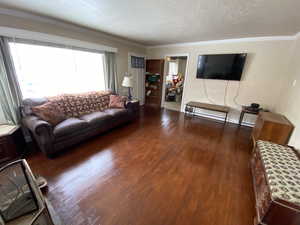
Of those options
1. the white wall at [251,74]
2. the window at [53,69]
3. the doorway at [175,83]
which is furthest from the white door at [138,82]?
the white wall at [251,74]

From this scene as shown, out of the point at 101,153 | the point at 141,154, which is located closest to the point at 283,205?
the point at 141,154

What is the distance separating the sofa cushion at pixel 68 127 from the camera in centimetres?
218

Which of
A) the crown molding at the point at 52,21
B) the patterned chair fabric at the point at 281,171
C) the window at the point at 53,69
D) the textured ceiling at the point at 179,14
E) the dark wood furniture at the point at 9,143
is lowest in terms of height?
the dark wood furniture at the point at 9,143

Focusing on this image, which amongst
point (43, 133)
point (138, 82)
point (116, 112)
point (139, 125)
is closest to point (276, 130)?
point (139, 125)

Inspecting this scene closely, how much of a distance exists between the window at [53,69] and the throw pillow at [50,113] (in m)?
0.60

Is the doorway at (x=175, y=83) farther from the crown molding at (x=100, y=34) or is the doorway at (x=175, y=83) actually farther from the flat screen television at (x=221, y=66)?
the crown molding at (x=100, y=34)

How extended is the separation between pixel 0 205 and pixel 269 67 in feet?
17.5

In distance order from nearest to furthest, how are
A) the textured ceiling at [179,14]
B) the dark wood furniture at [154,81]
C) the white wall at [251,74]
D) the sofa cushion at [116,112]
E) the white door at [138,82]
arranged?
1. the textured ceiling at [179,14]
2. the sofa cushion at [116,112]
3. the white wall at [251,74]
4. the white door at [138,82]
5. the dark wood furniture at [154,81]

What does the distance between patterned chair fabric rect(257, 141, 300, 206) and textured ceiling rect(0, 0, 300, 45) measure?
77.8 inches

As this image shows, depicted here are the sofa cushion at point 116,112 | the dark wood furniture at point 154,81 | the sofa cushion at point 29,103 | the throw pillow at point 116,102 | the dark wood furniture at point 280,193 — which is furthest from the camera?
the dark wood furniture at point 154,81

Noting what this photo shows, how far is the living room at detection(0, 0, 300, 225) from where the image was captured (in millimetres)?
1378

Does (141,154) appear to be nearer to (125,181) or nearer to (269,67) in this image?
(125,181)

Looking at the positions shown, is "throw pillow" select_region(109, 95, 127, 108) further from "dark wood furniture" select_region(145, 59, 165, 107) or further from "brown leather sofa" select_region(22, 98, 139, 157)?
"dark wood furniture" select_region(145, 59, 165, 107)

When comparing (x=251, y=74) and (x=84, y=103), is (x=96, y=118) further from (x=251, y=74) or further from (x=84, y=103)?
(x=251, y=74)
